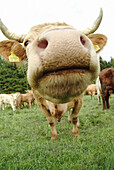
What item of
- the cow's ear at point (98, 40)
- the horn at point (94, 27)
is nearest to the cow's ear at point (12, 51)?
the horn at point (94, 27)

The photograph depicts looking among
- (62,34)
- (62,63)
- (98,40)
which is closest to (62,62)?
(62,63)

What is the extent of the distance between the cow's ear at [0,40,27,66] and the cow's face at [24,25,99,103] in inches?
69.9

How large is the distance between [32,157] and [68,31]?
6.90 feet

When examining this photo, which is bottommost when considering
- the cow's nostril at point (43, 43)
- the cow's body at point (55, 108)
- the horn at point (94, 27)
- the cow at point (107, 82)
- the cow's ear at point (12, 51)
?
the cow at point (107, 82)

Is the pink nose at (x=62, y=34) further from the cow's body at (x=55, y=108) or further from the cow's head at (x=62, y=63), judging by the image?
the cow's body at (x=55, y=108)

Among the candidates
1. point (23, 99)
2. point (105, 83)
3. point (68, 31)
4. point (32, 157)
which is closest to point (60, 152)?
point (32, 157)

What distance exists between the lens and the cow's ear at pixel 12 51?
3261mm

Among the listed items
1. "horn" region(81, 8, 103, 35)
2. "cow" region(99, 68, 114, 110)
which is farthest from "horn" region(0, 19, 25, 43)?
"cow" region(99, 68, 114, 110)

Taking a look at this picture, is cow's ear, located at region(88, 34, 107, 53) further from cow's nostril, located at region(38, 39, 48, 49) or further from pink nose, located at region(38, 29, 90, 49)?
cow's nostril, located at region(38, 39, 48, 49)

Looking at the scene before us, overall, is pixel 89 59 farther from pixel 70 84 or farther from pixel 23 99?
pixel 23 99

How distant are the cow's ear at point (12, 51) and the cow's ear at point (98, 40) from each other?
1552 mm

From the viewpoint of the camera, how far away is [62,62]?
4.75ft

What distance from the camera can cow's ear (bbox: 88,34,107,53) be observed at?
3451 mm

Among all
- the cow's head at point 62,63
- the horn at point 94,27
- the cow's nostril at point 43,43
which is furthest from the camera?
the horn at point 94,27
